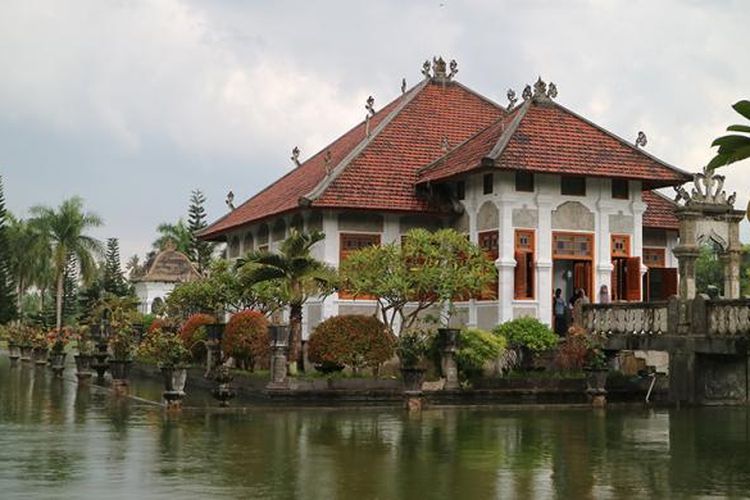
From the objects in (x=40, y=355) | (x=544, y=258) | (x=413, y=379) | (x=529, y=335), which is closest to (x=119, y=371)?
(x=413, y=379)

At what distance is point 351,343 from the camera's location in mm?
25031

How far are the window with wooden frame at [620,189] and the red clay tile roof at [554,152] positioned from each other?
1.80 feet

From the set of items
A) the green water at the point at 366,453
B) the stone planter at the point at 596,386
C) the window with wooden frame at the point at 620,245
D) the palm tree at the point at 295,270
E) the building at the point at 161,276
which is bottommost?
the green water at the point at 366,453

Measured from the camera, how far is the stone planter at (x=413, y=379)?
72.7 feet

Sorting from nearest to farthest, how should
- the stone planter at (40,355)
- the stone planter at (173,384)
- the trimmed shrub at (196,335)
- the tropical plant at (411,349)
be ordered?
1. the stone planter at (173,384)
2. the tropical plant at (411,349)
3. the trimmed shrub at (196,335)
4. the stone planter at (40,355)

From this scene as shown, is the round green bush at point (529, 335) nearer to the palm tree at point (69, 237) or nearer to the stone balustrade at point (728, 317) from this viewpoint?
the stone balustrade at point (728, 317)

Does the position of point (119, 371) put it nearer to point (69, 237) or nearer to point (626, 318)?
point (626, 318)

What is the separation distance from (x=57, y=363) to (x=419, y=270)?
1436 cm

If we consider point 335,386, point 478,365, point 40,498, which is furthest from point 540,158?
point 40,498

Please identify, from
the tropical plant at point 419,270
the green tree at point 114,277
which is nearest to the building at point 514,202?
the tropical plant at point 419,270

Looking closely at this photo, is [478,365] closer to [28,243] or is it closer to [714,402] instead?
[714,402]

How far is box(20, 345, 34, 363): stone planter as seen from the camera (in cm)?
4406

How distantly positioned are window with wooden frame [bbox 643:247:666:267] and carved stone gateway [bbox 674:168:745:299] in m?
7.28

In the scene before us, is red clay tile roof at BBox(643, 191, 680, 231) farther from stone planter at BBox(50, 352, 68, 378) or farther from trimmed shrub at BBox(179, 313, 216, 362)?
stone planter at BBox(50, 352, 68, 378)
